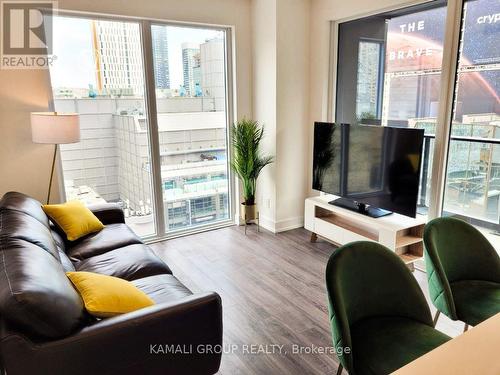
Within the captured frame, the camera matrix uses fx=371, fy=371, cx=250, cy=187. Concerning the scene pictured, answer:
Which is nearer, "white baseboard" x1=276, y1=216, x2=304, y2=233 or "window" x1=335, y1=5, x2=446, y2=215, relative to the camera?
"window" x1=335, y1=5, x2=446, y2=215

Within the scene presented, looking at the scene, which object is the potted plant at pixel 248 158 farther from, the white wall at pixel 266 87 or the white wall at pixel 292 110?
the white wall at pixel 292 110

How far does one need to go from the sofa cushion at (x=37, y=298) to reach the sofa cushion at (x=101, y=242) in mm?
1054

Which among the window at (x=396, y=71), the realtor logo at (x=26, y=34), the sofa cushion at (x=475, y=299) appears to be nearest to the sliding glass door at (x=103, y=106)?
the realtor logo at (x=26, y=34)

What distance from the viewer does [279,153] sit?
439cm

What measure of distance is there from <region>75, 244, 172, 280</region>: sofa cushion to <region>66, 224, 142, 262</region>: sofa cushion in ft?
0.26

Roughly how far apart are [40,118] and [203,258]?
195 cm

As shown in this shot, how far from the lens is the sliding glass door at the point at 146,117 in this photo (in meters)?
3.71

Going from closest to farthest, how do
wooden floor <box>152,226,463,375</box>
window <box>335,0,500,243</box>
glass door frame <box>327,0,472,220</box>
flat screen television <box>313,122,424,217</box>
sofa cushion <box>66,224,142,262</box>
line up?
wooden floor <box>152,226,463,375</box>
sofa cushion <box>66,224,142,262</box>
window <box>335,0,500,243</box>
glass door frame <box>327,0,472,220</box>
flat screen television <box>313,122,424,217</box>

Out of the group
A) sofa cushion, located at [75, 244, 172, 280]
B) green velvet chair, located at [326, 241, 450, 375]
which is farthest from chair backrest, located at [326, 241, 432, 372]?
sofa cushion, located at [75, 244, 172, 280]

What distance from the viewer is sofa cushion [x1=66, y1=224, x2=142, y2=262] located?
2779 mm

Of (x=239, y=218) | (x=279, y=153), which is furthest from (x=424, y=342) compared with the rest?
(x=239, y=218)

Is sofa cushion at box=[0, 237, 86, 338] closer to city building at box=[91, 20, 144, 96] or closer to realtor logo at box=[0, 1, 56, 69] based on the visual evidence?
realtor logo at box=[0, 1, 56, 69]

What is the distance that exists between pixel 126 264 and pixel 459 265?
2073mm

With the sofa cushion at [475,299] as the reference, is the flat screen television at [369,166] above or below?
above
